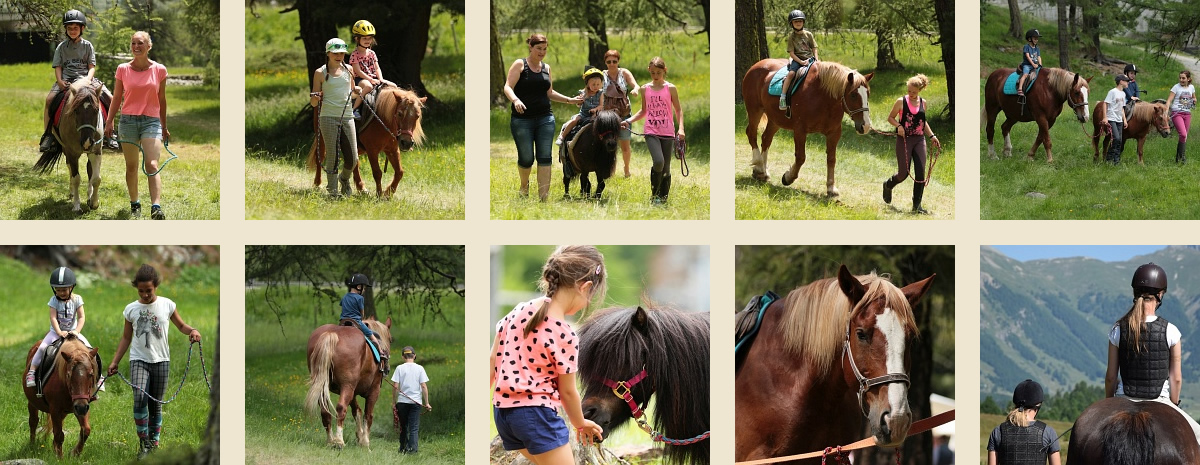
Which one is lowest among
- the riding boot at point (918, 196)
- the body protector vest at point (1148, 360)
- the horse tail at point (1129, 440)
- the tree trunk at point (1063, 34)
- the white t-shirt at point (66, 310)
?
the horse tail at point (1129, 440)

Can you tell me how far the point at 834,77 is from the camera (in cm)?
938

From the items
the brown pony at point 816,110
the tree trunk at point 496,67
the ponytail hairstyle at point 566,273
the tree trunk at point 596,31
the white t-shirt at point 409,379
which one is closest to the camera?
the ponytail hairstyle at point 566,273

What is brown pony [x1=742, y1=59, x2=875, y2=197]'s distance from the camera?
9.33 meters

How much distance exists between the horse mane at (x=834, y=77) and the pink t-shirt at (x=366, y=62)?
12.3ft

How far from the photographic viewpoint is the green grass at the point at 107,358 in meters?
7.97

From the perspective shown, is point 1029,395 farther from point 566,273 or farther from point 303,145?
point 303,145

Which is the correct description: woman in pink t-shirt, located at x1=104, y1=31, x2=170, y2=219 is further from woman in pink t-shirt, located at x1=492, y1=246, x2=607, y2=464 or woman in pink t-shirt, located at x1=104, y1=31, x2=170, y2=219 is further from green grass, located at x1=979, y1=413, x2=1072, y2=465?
green grass, located at x1=979, y1=413, x2=1072, y2=465

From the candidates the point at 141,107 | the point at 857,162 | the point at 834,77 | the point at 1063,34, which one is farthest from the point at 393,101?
the point at 1063,34

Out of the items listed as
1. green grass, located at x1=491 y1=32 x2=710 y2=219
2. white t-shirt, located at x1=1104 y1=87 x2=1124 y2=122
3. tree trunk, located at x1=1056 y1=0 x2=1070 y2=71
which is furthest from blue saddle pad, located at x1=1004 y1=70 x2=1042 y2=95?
green grass, located at x1=491 y1=32 x2=710 y2=219

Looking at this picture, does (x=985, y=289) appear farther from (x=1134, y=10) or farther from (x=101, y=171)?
(x=101, y=171)

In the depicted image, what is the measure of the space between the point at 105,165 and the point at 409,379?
3.95 m

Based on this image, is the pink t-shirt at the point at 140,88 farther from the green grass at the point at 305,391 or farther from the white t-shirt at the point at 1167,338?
the white t-shirt at the point at 1167,338

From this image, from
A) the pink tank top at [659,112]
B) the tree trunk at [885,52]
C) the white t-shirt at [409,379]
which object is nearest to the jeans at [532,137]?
the pink tank top at [659,112]

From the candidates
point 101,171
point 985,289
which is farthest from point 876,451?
point 101,171
